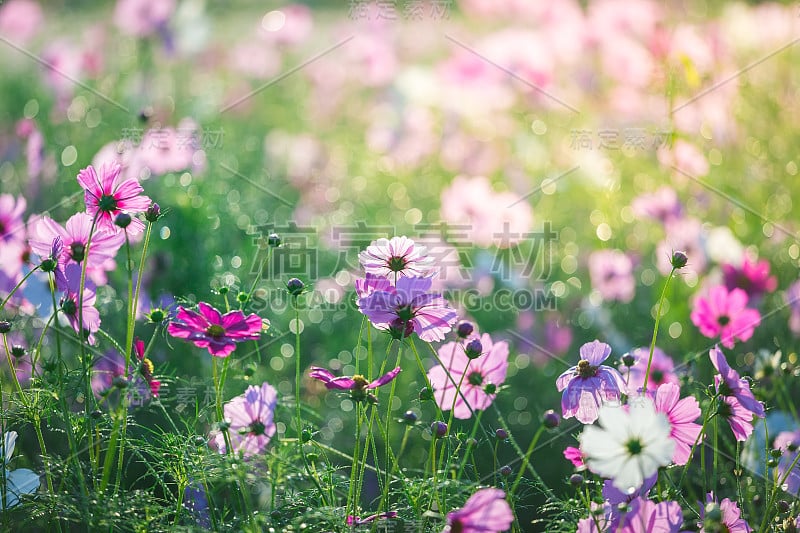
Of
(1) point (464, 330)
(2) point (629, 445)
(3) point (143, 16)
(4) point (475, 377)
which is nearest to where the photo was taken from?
(2) point (629, 445)

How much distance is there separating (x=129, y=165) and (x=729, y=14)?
84.4 inches

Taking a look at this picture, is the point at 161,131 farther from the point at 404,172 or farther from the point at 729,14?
the point at 729,14

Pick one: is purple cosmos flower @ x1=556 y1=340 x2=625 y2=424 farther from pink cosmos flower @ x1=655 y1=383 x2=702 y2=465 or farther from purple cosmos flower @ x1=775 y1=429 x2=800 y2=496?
purple cosmos flower @ x1=775 y1=429 x2=800 y2=496

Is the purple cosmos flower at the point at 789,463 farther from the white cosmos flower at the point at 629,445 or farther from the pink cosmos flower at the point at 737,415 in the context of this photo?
the white cosmos flower at the point at 629,445

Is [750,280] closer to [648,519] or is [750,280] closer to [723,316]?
[723,316]

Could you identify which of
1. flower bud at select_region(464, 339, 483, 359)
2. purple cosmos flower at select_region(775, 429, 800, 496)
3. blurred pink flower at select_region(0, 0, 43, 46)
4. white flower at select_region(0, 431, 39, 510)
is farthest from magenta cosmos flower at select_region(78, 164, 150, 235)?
blurred pink flower at select_region(0, 0, 43, 46)

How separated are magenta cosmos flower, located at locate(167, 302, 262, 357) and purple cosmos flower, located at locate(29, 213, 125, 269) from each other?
0.14 m

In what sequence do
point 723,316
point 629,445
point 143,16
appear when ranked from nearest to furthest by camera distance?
1. point 629,445
2. point 723,316
3. point 143,16

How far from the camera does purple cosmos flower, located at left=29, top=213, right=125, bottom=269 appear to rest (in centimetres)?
89

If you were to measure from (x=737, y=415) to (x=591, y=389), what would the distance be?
149 mm

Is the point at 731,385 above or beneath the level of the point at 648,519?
above

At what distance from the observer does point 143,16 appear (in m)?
2.13

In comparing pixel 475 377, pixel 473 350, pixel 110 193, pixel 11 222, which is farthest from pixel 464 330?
pixel 11 222

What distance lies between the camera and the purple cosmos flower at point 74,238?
89cm
